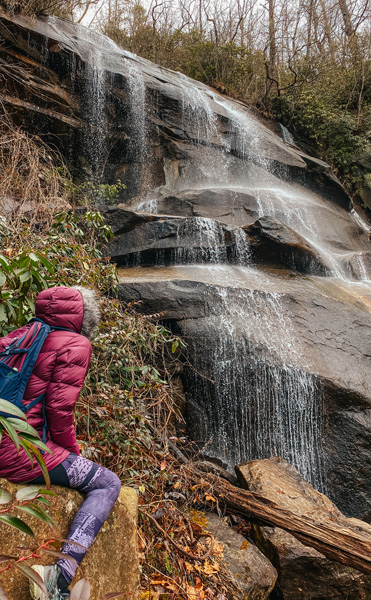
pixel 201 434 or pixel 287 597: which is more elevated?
pixel 201 434

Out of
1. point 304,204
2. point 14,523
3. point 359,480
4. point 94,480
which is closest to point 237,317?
point 359,480

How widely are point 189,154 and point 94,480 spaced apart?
1116 centimetres

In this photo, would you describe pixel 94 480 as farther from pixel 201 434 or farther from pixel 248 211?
pixel 248 211

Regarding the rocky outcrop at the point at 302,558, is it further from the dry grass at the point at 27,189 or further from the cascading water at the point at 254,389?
the dry grass at the point at 27,189

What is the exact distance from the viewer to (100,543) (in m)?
1.93

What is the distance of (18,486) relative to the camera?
5.96ft

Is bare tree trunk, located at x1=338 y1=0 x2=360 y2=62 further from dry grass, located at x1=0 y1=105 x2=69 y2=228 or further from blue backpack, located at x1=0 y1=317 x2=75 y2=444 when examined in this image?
blue backpack, located at x1=0 y1=317 x2=75 y2=444

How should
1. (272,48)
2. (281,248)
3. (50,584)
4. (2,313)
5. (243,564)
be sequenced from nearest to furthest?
(50,584) < (2,313) < (243,564) < (281,248) < (272,48)

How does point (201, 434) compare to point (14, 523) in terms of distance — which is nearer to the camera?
point (14, 523)

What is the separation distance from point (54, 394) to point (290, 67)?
1602cm

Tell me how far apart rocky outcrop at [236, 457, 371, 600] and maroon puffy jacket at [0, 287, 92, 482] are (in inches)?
94.9

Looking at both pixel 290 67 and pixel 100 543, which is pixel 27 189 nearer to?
pixel 100 543

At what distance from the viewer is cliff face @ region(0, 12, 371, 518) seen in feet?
18.4

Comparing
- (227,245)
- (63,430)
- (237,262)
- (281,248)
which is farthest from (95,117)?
(63,430)
